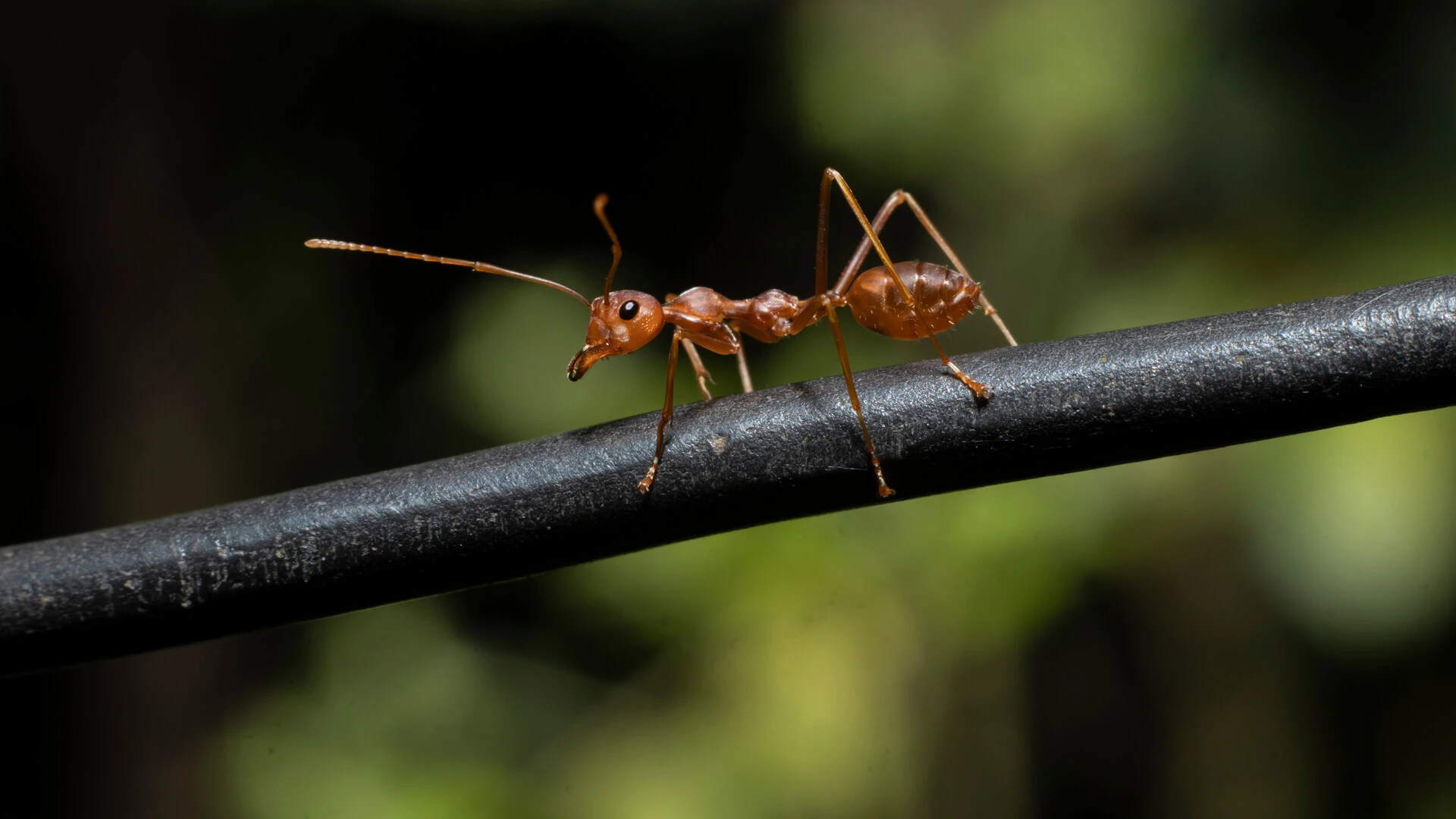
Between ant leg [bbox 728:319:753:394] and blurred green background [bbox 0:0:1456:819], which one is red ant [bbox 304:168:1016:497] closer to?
ant leg [bbox 728:319:753:394]

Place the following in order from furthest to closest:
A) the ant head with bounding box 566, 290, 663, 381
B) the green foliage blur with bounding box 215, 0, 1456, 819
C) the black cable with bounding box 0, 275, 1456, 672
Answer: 1. the green foliage blur with bounding box 215, 0, 1456, 819
2. the ant head with bounding box 566, 290, 663, 381
3. the black cable with bounding box 0, 275, 1456, 672

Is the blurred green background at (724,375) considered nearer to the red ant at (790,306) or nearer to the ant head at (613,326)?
the red ant at (790,306)

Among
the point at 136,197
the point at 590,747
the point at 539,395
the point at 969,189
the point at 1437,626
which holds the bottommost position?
the point at 590,747

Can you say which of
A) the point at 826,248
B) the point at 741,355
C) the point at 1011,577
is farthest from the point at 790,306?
the point at 1011,577

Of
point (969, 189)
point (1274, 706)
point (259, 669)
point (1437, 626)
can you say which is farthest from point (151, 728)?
point (1437, 626)

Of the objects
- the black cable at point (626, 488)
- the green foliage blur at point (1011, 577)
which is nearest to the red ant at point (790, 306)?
the black cable at point (626, 488)

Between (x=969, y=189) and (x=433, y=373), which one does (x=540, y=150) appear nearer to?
(x=433, y=373)

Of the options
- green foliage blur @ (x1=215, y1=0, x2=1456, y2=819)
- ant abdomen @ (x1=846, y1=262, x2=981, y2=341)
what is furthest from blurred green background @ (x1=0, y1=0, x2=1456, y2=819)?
ant abdomen @ (x1=846, y1=262, x2=981, y2=341)
